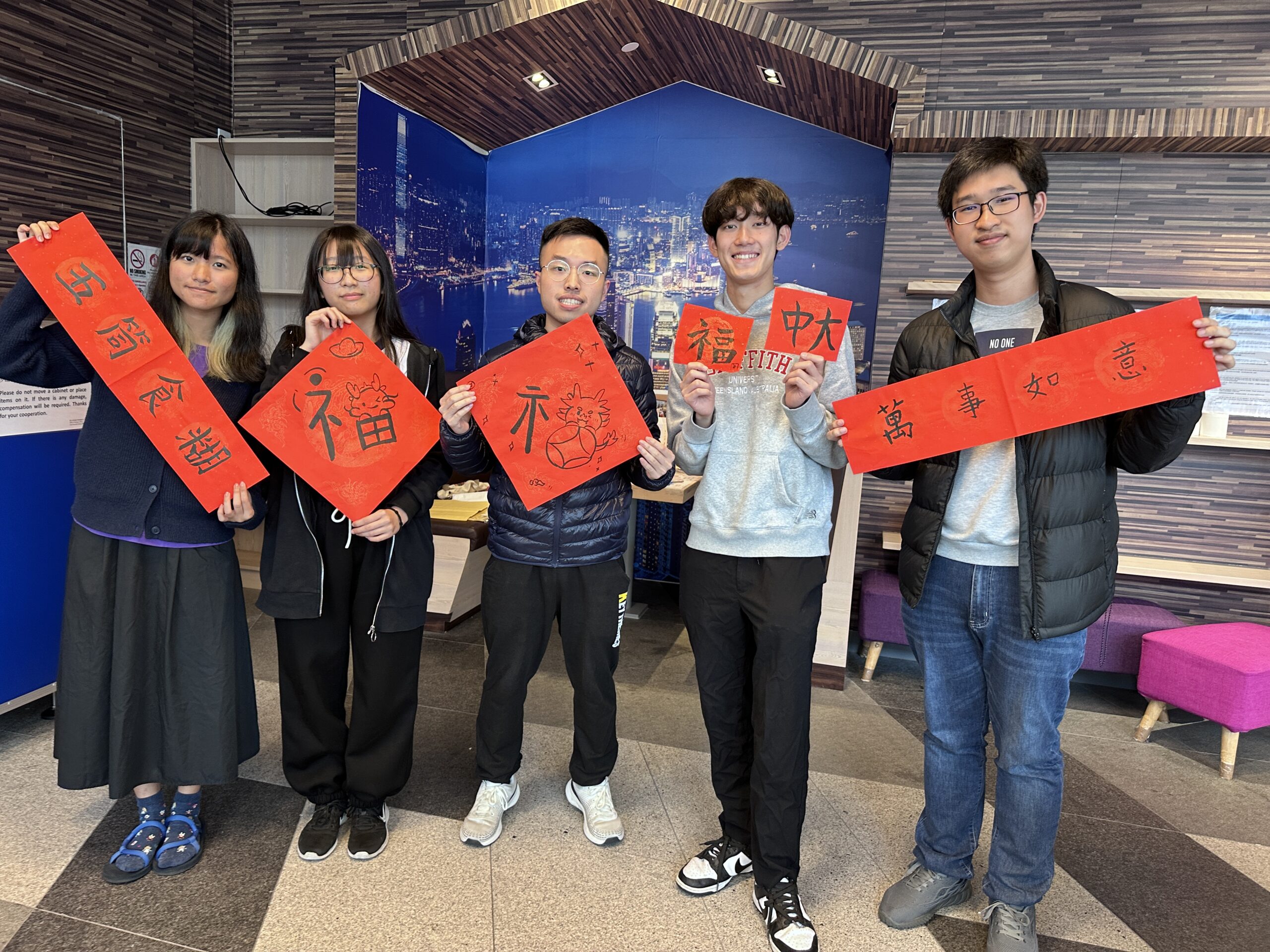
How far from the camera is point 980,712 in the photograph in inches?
66.7

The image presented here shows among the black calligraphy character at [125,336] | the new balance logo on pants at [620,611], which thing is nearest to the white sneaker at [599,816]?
the new balance logo on pants at [620,611]

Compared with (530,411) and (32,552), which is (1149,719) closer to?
(530,411)

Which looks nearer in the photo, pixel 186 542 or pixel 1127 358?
pixel 1127 358

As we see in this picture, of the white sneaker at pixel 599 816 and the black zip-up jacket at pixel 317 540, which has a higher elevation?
the black zip-up jacket at pixel 317 540

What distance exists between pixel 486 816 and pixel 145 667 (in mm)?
870

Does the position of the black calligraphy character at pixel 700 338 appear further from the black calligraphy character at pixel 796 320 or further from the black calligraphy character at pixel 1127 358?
the black calligraphy character at pixel 1127 358

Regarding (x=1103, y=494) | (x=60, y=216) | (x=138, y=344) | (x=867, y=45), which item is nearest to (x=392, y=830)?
(x=138, y=344)

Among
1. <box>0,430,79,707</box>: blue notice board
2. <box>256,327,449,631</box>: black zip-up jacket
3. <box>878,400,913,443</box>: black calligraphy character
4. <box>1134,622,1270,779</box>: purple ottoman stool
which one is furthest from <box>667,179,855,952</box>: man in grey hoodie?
<box>0,430,79,707</box>: blue notice board

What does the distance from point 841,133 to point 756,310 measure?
2.71 m

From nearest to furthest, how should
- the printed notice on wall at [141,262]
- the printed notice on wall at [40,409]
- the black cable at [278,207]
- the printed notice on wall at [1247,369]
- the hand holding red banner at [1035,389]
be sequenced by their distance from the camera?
the hand holding red banner at [1035,389] < the printed notice on wall at [40,409] < the printed notice on wall at [1247,369] < the printed notice on wall at [141,262] < the black cable at [278,207]

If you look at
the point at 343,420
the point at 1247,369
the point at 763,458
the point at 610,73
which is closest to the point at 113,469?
the point at 343,420

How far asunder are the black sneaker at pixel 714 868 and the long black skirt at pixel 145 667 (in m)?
1.09

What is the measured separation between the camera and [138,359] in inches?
64.4

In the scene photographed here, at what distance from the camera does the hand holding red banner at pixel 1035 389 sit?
1.38m
